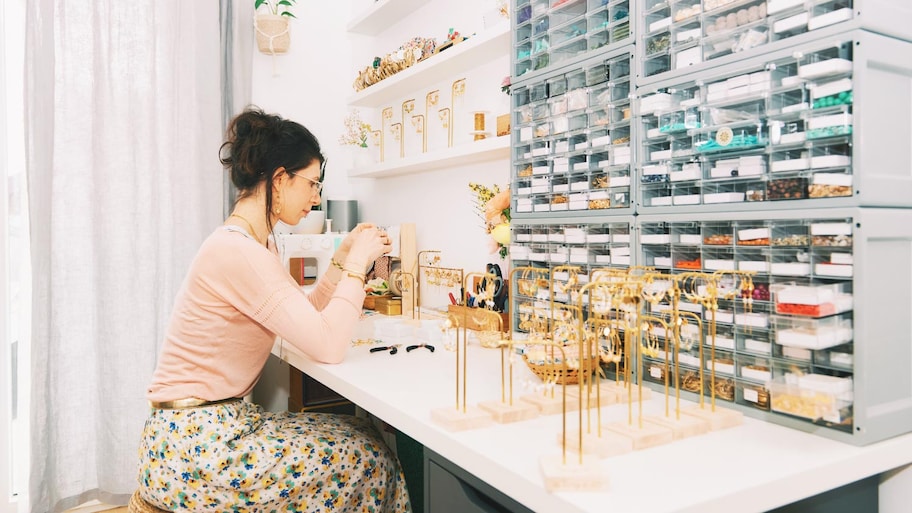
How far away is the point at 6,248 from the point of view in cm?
246

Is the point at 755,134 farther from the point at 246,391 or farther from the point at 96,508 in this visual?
the point at 96,508

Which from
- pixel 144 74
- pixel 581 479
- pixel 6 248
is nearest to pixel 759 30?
pixel 581 479

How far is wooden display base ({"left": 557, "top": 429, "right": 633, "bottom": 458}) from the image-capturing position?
980 millimetres

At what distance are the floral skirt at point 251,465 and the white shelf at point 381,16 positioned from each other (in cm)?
196

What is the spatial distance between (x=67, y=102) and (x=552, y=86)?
194cm

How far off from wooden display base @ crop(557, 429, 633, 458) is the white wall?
1431mm

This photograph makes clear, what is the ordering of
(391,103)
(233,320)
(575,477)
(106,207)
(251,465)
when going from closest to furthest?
1. (575,477)
2. (251,465)
3. (233,320)
4. (106,207)
5. (391,103)

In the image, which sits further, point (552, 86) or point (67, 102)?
point (67, 102)

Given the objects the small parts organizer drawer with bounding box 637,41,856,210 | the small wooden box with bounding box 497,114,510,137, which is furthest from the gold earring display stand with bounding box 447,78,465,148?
the small parts organizer drawer with bounding box 637,41,856,210

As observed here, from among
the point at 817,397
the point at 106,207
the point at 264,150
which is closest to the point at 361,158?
the point at 106,207

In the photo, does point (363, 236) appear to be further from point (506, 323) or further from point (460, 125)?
point (460, 125)

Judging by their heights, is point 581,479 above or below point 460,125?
below

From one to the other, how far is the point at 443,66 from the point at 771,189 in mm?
1576

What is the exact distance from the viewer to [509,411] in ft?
3.82
